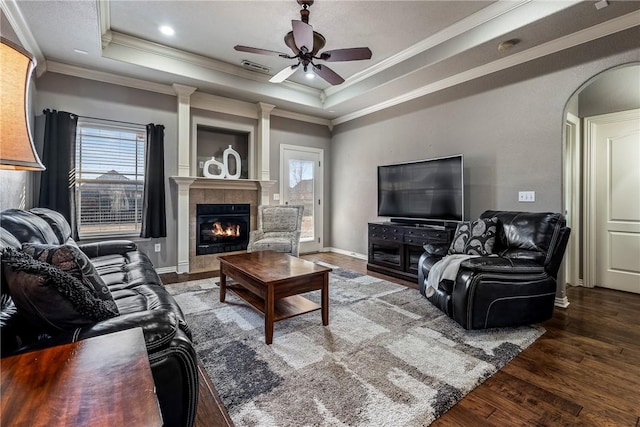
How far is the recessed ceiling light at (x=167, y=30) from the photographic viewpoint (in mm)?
3378

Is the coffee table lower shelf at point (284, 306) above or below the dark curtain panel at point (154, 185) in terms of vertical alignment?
below

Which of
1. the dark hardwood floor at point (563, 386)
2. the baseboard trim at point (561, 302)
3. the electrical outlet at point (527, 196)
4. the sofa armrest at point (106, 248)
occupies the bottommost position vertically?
the dark hardwood floor at point (563, 386)

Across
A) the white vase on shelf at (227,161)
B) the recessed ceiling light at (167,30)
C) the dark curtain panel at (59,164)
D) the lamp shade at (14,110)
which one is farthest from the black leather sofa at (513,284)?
the dark curtain panel at (59,164)

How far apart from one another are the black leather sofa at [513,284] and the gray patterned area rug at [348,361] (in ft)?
0.46

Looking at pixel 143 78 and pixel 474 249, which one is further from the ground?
pixel 143 78

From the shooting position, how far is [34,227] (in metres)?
2.15

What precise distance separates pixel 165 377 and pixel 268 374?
0.88m

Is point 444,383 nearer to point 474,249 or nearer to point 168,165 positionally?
point 474,249

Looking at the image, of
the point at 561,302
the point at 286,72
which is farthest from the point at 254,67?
the point at 561,302

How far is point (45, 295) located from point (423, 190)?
3.92 m

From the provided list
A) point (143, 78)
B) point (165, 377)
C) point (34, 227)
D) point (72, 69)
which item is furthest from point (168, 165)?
point (165, 377)

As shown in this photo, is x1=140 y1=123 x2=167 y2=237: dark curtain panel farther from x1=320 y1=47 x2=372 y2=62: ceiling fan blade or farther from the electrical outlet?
the electrical outlet

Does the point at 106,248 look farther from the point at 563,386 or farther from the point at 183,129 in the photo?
the point at 563,386

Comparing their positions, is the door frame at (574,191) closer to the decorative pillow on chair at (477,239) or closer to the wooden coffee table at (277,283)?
the decorative pillow on chair at (477,239)
